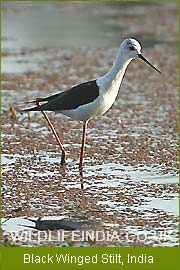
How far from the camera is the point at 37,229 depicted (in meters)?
5.76

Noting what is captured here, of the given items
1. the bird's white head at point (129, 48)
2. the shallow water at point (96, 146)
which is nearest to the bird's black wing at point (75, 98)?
the bird's white head at point (129, 48)

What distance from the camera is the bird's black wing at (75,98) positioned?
731 cm

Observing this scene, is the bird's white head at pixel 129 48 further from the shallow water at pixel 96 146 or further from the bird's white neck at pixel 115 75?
the shallow water at pixel 96 146

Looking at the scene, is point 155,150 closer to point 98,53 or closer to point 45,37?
point 98,53

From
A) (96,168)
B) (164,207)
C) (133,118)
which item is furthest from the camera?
(133,118)

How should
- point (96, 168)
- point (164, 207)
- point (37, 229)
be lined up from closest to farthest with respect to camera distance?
1. point (37, 229)
2. point (164, 207)
3. point (96, 168)

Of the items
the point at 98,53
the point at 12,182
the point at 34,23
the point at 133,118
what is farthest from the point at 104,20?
the point at 12,182

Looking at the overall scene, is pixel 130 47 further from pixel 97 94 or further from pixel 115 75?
pixel 97 94

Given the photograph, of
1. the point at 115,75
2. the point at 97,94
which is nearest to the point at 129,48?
the point at 115,75

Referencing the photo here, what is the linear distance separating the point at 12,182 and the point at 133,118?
2866mm

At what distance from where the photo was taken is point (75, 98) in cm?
745

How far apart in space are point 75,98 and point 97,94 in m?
0.27

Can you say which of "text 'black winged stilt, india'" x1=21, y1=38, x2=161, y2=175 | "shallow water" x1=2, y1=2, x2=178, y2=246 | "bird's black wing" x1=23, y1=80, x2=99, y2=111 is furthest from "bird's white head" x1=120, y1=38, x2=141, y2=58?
"shallow water" x1=2, y1=2, x2=178, y2=246

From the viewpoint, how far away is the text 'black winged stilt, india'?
23.8 ft
